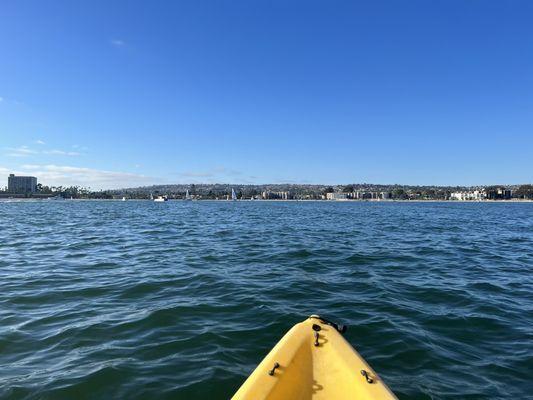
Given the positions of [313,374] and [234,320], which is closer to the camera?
[313,374]

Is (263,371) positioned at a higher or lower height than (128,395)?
higher

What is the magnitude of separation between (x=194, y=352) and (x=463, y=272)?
12.5 m

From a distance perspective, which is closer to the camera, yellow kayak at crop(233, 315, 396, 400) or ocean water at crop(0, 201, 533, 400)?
yellow kayak at crop(233, 315, 396, 400)

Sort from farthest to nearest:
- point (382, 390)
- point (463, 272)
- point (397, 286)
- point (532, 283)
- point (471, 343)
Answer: point (463, 272)
point (532, 283)
point (397, 286)
point (471, 343)
point (382, 390)

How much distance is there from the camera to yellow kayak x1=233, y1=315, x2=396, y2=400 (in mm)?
4617

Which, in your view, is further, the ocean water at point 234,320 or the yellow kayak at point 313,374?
the ocean water at point 234,320

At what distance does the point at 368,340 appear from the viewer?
7.73 metres

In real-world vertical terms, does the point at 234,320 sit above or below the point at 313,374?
below

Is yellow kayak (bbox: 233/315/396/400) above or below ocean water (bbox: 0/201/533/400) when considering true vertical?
above

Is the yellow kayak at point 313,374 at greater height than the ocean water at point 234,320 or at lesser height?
greater

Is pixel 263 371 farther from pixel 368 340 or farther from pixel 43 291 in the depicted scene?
pixel 43 291

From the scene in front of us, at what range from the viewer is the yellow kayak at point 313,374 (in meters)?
4.62

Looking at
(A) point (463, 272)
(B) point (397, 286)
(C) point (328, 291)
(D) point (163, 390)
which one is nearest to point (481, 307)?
(B) point (397, 286)

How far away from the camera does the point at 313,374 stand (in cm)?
527
